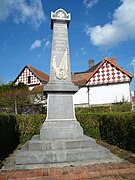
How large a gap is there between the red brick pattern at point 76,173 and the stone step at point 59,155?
1.31 ft

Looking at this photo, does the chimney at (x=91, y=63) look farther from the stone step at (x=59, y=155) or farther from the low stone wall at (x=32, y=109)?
the stone step at (x=59, y=155)

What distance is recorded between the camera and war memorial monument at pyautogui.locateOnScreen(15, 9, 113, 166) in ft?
13.8

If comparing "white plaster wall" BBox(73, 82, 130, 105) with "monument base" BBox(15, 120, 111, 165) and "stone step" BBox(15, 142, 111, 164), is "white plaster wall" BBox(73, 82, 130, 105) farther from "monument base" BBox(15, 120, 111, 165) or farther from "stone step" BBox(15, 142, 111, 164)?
"stone step" BBox(15, 142, 111, 164)

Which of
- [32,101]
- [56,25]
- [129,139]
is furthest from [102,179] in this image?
[32,101]

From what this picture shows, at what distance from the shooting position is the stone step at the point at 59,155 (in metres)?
4.07

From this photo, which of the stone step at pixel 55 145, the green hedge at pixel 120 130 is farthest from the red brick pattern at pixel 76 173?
the green hedge at pixel 120 130

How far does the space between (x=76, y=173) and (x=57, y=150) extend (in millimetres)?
985

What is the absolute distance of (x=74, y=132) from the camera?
513 centimetres

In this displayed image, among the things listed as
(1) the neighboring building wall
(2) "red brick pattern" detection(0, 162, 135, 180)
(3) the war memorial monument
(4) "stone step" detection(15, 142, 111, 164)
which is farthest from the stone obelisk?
(1) the neighboring building wall

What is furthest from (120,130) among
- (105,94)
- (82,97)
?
(82,97)

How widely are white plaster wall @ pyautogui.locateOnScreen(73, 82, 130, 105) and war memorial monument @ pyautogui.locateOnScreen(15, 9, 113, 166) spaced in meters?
14.4

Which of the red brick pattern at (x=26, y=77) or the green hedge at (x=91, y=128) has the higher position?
the red brick pattern at (x=26, y=77)

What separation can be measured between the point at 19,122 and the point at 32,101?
8.59 m

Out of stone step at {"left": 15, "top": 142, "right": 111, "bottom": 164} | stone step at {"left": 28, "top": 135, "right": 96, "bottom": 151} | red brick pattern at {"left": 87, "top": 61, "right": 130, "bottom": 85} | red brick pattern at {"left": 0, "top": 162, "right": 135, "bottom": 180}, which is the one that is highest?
red brick pattern at {"left": 87, "top": 61, "right": 130, "bottom": 85}
